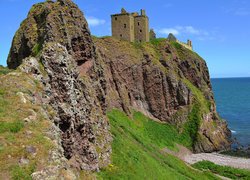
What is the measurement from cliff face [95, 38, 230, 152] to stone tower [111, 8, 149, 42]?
3.50 metres

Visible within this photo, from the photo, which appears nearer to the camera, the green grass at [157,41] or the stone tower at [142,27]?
the stone tower at [142,27]

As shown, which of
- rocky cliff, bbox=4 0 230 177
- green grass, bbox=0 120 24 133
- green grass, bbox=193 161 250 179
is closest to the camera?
green grass, bbox=0 120 24 133

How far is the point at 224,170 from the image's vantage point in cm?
7200

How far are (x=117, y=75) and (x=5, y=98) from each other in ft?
224

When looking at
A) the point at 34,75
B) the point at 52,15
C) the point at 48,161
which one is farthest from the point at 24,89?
the point at 52,15

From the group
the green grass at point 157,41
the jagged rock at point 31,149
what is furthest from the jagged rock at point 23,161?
the green grass at point 157,41

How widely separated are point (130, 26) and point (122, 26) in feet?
7.86

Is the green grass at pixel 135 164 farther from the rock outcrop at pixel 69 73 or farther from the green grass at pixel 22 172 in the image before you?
the green grass at pixel 22 172

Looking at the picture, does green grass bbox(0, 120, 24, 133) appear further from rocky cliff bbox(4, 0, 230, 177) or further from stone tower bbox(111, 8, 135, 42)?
stone tower bbox(111, 8, 135, 42)

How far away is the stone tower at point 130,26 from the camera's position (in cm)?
10069

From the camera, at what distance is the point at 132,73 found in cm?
9400

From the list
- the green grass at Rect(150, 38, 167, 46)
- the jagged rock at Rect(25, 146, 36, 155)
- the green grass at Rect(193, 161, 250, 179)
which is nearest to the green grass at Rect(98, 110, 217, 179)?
the green grass at Rect(193, 161, 250, 179)

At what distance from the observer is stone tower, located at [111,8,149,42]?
330ft

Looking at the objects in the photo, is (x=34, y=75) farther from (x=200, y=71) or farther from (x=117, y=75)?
(x=200, y=71)
